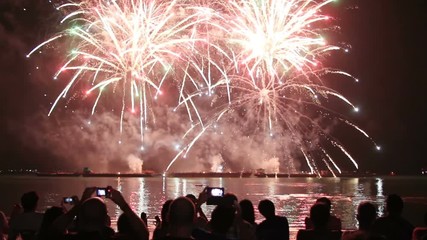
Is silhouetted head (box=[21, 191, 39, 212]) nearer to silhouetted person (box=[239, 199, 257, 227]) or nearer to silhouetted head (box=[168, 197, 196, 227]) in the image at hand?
silhouetted person (box=[239, 199, 257, 227])

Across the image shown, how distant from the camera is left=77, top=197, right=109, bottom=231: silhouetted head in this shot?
573cm

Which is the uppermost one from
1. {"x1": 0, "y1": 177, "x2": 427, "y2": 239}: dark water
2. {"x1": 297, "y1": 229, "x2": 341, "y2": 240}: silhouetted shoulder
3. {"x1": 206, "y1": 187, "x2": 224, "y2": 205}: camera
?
{"x1": 206, "y1": 187, "x2": 224, "y2": 205}: camera

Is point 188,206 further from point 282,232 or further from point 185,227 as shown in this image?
point 282,232

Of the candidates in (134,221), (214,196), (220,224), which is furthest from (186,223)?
(214,196)

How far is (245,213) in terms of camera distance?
7578mm

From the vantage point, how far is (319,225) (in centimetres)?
704

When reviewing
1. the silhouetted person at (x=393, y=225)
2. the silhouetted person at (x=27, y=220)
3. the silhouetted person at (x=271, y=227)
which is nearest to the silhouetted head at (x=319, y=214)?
the silhouetted person at (x=271, y=227)

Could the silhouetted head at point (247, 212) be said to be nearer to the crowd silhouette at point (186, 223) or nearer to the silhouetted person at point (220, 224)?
the crowd silhouette at point (186, 223)

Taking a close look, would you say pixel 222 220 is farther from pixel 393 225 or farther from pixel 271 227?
pixel 393 225

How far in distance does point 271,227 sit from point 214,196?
144cm

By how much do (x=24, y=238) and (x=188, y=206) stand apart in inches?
140

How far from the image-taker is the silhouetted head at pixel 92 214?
5.73 meters

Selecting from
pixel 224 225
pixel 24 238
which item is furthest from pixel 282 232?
pixel 24 238

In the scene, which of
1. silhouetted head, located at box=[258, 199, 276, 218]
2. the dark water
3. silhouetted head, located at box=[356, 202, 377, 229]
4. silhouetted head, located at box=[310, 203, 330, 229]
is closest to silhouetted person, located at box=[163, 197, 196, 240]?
silhouetted head, located at box=[310, 203, 330, 229]
